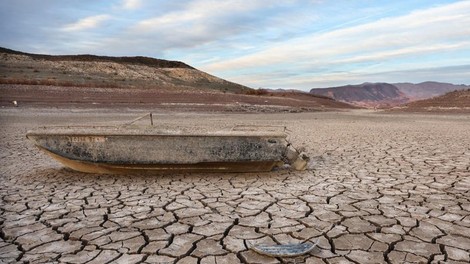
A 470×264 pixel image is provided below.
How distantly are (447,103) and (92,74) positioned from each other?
36.8 m

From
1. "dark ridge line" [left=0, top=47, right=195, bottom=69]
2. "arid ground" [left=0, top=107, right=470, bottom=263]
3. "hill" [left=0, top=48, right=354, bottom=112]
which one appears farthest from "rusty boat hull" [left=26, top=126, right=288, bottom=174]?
"dark ridge line" [left=0, top=47, right=195, bottom=69]

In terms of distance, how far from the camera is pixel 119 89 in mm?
28656

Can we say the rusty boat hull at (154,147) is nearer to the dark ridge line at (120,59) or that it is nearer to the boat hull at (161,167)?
the boat hull at (161,167)

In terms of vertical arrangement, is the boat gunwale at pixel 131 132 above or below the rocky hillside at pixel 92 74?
below

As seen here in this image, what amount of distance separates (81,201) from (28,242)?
3.57ft

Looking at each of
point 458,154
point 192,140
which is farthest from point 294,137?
point 192,140

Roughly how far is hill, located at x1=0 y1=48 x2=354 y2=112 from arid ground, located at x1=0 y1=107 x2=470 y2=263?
18.2m

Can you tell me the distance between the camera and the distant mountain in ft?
87.0

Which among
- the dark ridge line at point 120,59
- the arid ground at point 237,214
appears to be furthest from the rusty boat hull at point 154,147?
the dark ridge line at point 120,59

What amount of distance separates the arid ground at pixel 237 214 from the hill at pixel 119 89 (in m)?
18.2

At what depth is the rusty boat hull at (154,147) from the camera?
476 cm

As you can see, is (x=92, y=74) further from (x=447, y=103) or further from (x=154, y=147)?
(x=154, y=147)

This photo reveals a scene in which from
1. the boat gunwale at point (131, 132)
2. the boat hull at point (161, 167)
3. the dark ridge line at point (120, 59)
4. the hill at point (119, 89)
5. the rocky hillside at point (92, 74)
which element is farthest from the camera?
the dark ridge line at point (120, 59)

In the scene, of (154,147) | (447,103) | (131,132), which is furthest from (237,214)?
(447,103)
